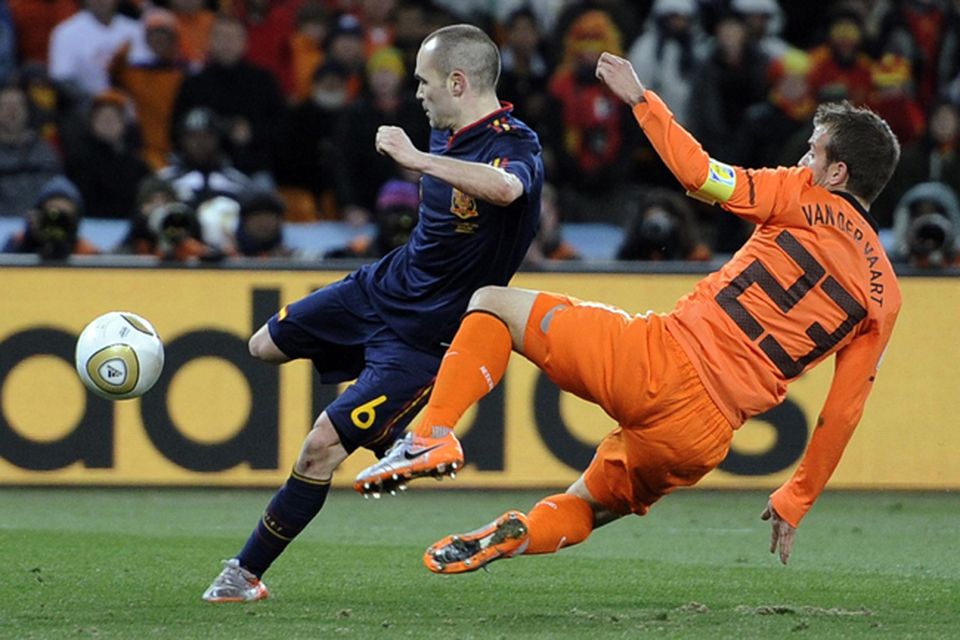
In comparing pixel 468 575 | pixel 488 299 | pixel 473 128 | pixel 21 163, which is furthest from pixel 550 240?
pixel 488 299

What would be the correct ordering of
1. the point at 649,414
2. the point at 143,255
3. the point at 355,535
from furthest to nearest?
1. the point at 143,255
2. the point at 355,535
3. the point at 649,414

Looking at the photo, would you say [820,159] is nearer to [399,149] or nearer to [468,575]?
[399,149]

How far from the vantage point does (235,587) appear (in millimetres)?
6867

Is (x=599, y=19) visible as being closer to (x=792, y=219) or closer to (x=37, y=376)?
(x=37, y=376)

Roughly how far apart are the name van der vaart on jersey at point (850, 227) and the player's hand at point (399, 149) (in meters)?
1.31

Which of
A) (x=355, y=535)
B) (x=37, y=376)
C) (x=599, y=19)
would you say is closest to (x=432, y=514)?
(x=355, y=535)

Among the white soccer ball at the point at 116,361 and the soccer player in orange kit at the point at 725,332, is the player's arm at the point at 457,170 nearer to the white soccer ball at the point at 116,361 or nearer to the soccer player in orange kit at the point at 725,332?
the soccer player in orange kit at the point at 725,332

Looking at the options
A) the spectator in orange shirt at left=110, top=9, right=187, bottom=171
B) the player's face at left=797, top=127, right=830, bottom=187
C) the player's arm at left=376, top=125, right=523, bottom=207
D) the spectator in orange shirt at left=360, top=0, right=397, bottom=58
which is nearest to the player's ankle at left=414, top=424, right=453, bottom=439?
the player's arm at left=376, top=125, right=523, bottom=207

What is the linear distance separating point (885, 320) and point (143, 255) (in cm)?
643

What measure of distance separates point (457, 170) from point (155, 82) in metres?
8.17

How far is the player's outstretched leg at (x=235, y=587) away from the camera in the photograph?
685cm

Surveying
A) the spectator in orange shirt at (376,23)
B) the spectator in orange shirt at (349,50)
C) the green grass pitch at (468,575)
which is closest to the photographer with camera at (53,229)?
the green grass pitch at (468,575)

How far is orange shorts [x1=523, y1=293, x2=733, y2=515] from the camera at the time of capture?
6137mm

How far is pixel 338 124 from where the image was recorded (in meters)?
13.4
